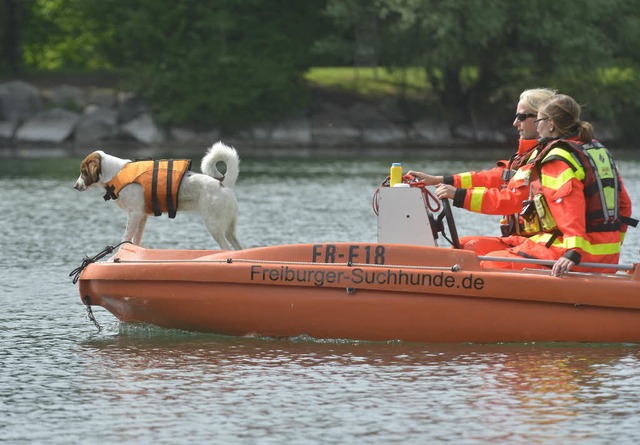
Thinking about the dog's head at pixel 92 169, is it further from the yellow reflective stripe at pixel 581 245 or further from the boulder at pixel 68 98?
the boulder at pixel 68 98

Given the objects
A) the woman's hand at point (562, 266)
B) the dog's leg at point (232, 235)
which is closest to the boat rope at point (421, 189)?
the woman's hand at point (562, 266)

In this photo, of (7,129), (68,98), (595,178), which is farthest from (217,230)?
(68,98)

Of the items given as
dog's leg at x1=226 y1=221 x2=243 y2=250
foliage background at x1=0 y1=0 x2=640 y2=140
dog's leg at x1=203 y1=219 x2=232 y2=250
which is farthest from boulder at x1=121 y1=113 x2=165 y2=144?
dog's leg at x1=203 y1=219 x2=232 y2=250

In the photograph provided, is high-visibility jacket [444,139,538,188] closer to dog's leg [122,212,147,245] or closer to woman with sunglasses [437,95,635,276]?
woman with sunglasses [437,95,635,276]

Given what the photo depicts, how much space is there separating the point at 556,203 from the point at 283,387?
79.4 inches

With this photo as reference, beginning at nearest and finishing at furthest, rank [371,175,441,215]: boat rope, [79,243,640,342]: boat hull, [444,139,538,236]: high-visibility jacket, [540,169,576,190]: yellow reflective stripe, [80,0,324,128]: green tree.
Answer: [540,169,576,190]: yellow reflective stripe → [79,243,640,342]: boat hull → [371,175,441,215]: boat rope → [444,139,538,236]: high-visibility jacket → [80,0,324,128]: green tree

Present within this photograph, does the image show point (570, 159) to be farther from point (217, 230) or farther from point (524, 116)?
point (217, 230)

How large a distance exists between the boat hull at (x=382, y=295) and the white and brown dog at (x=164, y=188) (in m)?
2.13

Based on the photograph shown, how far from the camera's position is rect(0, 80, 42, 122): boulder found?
39688 mm

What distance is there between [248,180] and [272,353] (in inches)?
663

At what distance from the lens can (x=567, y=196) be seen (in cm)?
808

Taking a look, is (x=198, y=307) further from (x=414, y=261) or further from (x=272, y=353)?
(x=414, y=261)

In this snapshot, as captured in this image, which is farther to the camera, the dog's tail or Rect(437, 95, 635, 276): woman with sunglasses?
the dog's tail

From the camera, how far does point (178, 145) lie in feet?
129
